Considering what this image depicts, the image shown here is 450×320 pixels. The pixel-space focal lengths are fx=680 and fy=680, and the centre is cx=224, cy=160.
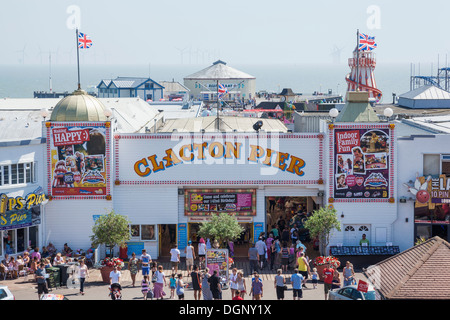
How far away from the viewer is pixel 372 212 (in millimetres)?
31109

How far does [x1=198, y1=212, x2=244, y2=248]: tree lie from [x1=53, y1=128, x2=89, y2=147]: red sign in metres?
6.78

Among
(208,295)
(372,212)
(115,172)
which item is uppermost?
(115,172)

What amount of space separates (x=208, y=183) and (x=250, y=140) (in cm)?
277

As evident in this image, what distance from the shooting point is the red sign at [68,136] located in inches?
1197

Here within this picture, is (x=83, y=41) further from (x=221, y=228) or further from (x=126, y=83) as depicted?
(x=126, y=83)

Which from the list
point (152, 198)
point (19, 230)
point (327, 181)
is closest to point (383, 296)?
point (327, 181)

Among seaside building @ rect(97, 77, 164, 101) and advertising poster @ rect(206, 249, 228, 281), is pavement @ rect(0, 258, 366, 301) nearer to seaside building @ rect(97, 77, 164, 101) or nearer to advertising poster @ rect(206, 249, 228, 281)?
advertising poster @ rect(206, 249, 228, 281)

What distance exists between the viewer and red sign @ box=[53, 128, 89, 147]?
99.8ft

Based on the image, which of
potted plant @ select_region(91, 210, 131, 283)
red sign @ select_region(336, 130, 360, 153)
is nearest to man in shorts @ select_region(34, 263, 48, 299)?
potted plant @ select_region(91, 210, 131, 283)

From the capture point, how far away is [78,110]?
3069 centimetres

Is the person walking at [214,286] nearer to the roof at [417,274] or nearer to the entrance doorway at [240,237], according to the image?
the roof at [417,274]

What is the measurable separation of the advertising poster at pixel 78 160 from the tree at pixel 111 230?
2444 millimetres

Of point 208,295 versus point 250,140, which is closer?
point 208,295

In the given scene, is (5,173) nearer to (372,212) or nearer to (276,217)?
(276,217)
